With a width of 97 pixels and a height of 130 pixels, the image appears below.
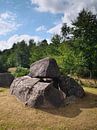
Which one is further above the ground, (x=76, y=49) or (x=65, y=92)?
(x=76, y=49)

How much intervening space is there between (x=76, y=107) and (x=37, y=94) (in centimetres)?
383

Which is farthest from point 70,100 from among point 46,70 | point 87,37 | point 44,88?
point 87,37

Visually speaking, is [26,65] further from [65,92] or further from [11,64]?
[65,92]

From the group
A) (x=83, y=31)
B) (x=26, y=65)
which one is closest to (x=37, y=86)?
(x=83, y=31)

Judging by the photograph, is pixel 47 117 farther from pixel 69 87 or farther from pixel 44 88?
pixel 69 87

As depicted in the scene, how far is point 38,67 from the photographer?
24.2 meters

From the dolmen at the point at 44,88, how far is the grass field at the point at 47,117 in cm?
75

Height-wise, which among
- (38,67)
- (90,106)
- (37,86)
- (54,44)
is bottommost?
(90,106)

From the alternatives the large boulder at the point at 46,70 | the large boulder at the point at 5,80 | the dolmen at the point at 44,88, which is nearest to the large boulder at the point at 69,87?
the dolmen at the point at 44,88

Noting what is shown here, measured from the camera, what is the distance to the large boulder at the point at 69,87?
23.5m

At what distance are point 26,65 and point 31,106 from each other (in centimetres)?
6293

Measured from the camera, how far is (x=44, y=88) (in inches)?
799

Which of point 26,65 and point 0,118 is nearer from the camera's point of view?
point 0,118

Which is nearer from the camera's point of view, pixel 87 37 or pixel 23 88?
pixel 23 88
